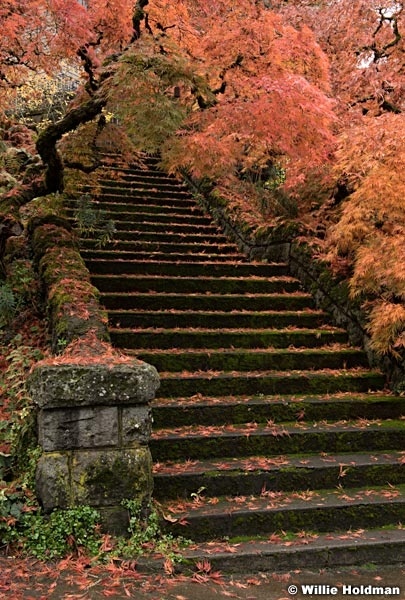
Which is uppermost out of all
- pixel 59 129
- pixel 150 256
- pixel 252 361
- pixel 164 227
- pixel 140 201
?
pixel 59 129

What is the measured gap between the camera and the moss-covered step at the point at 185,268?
7445 mm

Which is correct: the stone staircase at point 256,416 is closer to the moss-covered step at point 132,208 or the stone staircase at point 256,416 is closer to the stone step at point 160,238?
the stone step at point 160,238

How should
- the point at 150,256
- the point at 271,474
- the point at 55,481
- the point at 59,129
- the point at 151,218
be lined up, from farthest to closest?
the point at 151,218 < the point at 150,256 < the point at 59,129 < the point at 271,474 < the point at 55,481

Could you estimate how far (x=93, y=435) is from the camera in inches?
149

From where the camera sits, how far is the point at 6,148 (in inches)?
330

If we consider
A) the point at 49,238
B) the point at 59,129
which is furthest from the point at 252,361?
the point at 59,129

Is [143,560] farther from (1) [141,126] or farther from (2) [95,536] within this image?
(1) [141,126]

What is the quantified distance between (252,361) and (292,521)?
201 cm

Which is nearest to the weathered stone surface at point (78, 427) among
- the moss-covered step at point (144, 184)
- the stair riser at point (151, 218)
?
the stair riser at point (151, 218)

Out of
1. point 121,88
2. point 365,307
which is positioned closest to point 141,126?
point 121,88

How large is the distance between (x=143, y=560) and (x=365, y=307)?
3.81 m

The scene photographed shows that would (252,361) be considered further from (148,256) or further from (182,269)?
(148,256)

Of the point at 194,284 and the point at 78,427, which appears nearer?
the point at 78,427

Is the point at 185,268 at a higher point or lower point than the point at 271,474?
higher
